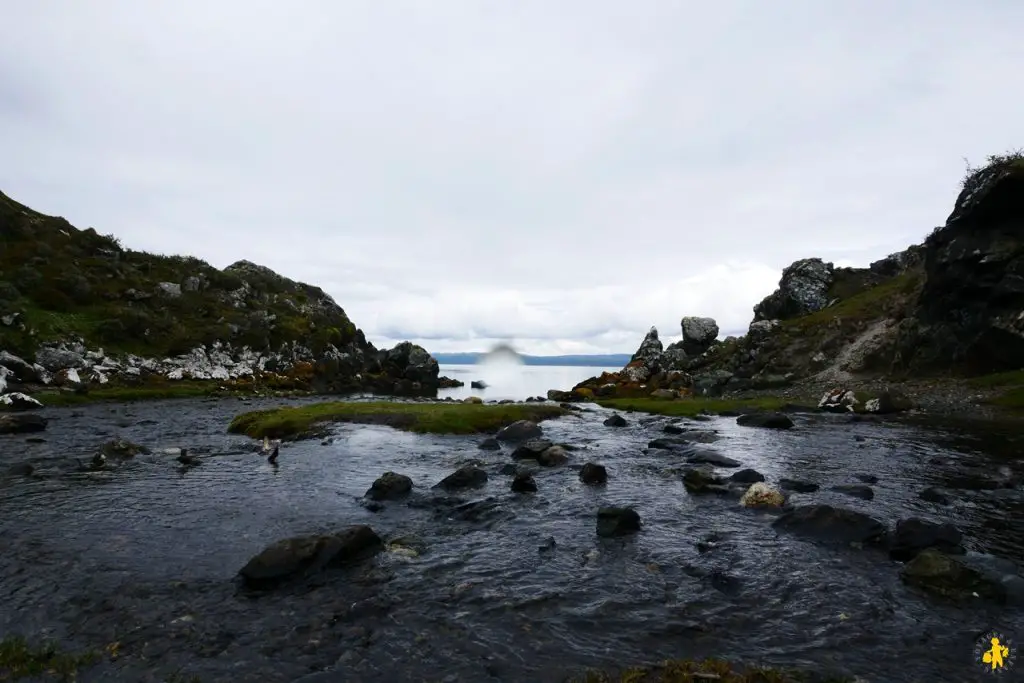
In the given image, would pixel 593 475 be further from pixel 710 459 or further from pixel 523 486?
pixel 710 459

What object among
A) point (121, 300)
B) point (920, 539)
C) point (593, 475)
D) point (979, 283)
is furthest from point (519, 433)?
point (121, 300)

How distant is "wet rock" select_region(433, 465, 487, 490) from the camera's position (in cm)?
2392

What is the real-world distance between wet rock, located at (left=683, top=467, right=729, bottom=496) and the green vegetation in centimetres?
8296

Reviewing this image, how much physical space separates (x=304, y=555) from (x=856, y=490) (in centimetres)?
2109

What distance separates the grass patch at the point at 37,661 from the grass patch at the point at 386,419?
27.9 meters

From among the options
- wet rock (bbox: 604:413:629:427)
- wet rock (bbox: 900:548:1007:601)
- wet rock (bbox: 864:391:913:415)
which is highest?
wet rock (bbox: 864:391:913:415)

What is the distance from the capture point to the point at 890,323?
241ft

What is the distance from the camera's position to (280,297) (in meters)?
147

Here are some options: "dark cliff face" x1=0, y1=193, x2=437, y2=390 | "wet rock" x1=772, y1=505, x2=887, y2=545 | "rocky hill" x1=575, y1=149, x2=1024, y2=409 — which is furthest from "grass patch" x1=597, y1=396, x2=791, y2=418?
"dark cliff face" x1=0, y1=193, x2=437, y2=390

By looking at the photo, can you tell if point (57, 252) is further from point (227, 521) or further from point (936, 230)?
point (936, 230)

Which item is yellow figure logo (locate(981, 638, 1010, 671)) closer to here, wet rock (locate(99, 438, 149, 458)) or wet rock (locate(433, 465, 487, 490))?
wet rock (locate(433, 465, 487, 490))

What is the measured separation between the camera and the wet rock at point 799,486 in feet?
74.1

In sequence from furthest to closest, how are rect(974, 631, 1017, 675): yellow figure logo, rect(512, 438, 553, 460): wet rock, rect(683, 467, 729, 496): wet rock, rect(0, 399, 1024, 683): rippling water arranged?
rect(512, 438, 553, 460): wet rock
rect(683, 467, 729, 496): wet rock
rect(0, 399, 1024, 683): rippling water
rect(974, 631, 1017, 675): yellow figure logo

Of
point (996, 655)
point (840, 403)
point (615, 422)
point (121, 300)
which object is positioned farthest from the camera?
point (121, 300)
